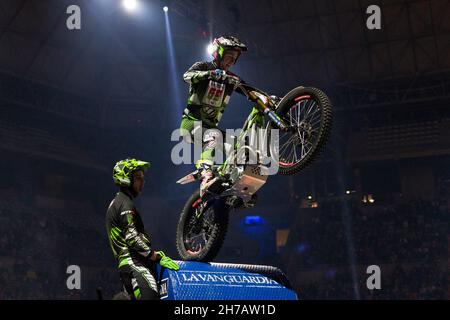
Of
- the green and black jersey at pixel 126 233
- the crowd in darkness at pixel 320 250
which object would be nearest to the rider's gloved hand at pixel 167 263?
the green and black jersey at pixel 126 233

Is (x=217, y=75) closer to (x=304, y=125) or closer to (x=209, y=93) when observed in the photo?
(x=209, y=93)

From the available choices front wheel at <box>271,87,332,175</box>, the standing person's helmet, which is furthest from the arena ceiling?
front wheel at <box>271,87,332,175</box>

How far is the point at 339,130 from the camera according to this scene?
32.9 m

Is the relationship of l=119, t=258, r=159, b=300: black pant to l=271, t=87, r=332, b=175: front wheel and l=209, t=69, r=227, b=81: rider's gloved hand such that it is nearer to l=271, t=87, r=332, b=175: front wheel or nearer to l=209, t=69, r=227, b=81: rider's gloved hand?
l=271, t=87, r=332, b=175: front wheel

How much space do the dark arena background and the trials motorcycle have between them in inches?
697

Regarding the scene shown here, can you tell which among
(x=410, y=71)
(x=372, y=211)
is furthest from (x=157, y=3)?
(x=372, y=211)

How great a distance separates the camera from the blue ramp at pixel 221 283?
7.61m

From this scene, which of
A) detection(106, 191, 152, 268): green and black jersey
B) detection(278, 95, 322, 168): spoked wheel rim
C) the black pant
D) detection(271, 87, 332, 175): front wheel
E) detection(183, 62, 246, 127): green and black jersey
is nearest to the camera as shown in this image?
the black pant

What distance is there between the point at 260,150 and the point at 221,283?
6.29 ft

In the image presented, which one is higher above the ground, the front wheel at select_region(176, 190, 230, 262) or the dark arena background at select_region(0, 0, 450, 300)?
the dark arena background at select_region(0, 0, 450, 300)

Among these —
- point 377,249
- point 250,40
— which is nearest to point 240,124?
point 250,40

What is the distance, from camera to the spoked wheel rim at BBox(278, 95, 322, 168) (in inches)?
334

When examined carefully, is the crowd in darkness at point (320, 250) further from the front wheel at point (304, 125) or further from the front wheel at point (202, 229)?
the front wheel at point (304, 125)
